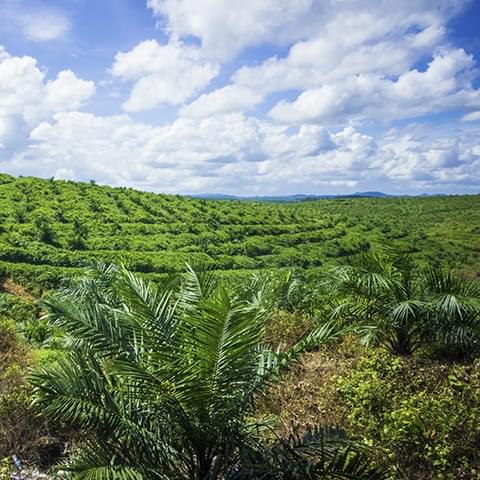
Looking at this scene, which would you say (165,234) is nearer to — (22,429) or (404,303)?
(404,303)

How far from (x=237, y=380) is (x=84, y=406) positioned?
1.20 m

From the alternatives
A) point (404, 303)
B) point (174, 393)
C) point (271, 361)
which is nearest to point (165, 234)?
point (404, 303)

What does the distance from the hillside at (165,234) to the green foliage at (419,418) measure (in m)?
20.7

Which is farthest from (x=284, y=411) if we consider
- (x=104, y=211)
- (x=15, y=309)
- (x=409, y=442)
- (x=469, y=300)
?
(x=104, y=211)

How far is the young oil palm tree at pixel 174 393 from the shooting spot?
3.90 m

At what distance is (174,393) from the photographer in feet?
13.7

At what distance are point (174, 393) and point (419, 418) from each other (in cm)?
244

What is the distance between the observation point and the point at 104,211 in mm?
42625

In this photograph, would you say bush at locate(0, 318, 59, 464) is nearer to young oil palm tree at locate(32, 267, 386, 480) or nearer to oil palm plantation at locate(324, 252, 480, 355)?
young oil palm tree at locate(32, 267, 386, 480)

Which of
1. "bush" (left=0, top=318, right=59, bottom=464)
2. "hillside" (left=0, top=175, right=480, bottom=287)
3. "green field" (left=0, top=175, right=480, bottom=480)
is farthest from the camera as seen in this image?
"hillside" (left=0, top=175, right=480, bottom=287)

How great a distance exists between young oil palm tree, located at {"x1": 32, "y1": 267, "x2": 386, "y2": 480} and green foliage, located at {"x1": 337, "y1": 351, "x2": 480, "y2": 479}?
2.80 ft

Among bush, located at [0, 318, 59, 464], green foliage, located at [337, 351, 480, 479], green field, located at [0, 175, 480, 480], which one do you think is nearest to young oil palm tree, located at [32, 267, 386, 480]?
green field, located at [0, 175, 480, 480]

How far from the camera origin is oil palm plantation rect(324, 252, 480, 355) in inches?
336

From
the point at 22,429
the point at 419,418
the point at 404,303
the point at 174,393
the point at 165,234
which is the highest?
the point at 174,393
